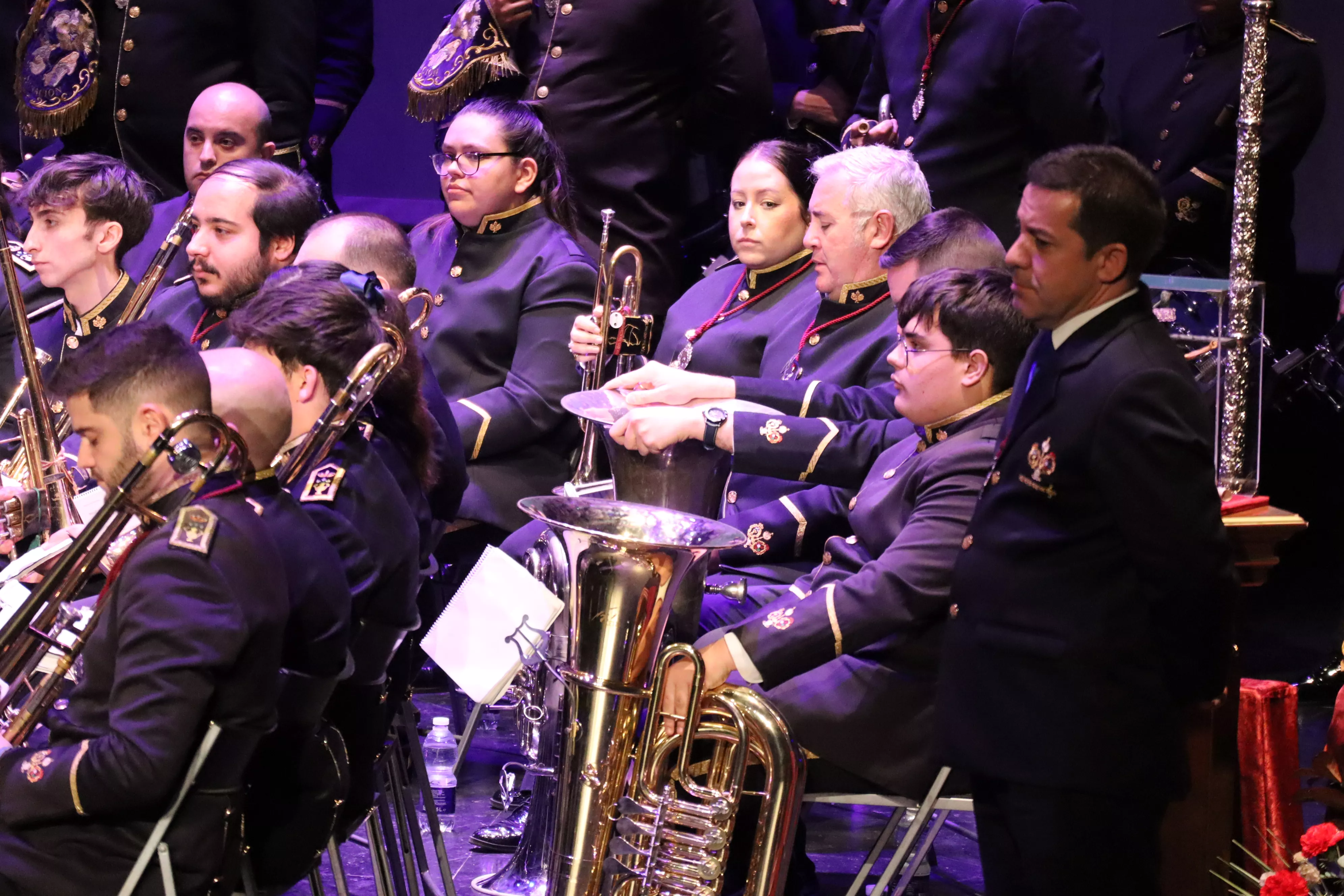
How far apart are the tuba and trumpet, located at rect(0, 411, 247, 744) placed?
67cm

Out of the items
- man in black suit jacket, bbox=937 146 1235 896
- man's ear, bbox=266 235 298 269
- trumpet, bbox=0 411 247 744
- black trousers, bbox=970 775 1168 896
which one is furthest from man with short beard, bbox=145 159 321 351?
black trousers, bbox=970 775 1168 896

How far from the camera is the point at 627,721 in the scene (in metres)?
2.74

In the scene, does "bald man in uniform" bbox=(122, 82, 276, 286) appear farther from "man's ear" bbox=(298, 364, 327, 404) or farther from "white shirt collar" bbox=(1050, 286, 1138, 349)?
"white shirt collar" bbox=(1050, 286, 1138, 349)

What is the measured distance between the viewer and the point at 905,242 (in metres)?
3.39

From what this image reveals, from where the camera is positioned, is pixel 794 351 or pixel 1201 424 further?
pixel 794 351

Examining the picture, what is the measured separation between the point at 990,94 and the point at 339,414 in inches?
94.3

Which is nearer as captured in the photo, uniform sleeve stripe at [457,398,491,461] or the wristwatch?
the wristwatch

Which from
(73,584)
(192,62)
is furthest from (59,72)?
(73,584)

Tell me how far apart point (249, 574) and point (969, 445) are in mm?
1305

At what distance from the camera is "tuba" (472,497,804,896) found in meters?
2.69

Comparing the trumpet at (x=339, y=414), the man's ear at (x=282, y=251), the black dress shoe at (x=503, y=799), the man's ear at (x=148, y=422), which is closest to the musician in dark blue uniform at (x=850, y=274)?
the black dress shoe at (x=503, y=799)

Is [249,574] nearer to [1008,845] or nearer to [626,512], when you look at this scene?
[626,512]

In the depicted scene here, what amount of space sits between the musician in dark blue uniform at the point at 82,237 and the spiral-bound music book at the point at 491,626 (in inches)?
77.0

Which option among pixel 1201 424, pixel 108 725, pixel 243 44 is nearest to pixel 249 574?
pixel 108 725
